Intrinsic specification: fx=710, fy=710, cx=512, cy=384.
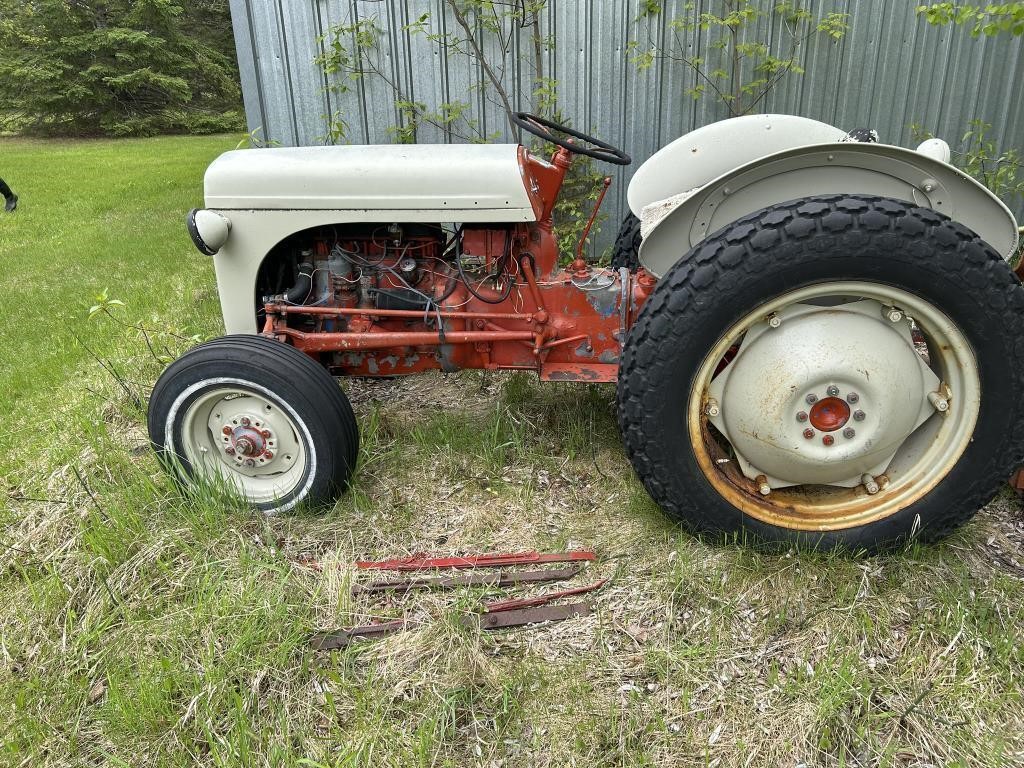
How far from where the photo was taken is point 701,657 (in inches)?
75.2

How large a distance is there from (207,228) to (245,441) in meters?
0.72

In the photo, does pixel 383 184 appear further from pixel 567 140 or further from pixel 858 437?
pixel 858 437

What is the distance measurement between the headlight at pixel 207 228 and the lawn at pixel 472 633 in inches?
34.2

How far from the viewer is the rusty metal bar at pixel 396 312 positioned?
254 centimetres

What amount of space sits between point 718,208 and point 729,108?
3.15 meters

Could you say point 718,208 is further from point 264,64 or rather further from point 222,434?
point 264,64

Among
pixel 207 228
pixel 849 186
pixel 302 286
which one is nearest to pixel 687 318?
pixel 849 186

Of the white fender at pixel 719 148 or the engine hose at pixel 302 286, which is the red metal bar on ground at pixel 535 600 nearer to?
the engine hose at pixel 302 286

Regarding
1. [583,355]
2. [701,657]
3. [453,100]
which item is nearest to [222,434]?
[583,355]

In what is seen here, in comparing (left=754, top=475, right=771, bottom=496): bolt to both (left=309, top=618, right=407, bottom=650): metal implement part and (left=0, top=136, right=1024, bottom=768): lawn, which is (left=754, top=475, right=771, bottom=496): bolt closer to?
(left=0, top=136, right=1024, bottom=768): lawn

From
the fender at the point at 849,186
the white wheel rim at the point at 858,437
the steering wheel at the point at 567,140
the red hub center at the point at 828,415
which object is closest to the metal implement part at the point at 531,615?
the white wheel rim at the point at 858,437

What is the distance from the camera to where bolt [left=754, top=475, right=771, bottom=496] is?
2.16 metres

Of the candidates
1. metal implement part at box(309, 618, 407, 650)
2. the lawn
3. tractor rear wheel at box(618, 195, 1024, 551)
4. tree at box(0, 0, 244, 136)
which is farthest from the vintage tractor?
tree at box(0, 0, 244, 136)

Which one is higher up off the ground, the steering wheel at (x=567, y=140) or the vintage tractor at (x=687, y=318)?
the steering wheel at (x=567, y=140)
